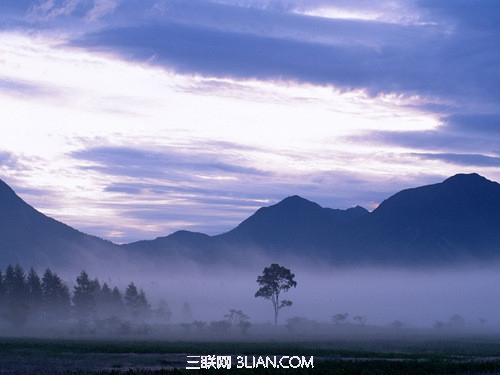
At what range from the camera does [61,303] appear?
447 feet

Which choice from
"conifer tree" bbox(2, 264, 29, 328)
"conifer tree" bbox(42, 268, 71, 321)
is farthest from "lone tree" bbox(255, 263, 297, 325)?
"conifer tree" bbox(2, 264, 29, 328)

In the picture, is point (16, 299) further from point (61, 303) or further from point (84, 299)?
point (84, 299)

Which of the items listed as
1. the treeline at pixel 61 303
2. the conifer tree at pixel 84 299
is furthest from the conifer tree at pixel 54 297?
the conifer tree at pixel 84 299

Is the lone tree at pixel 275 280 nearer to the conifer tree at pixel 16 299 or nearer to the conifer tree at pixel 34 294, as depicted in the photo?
the conifer tree at pixel 34 294

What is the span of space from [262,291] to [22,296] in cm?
5772

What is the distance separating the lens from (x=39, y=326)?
13038 cm

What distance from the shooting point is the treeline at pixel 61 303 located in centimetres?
12106

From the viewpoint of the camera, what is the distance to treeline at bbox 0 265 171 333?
121062mm

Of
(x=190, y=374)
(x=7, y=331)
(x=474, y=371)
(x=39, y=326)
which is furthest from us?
(x=39, y=326)

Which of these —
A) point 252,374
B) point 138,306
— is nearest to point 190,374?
point 252,374

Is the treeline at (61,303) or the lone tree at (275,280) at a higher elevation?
the lone tree at (275,280)

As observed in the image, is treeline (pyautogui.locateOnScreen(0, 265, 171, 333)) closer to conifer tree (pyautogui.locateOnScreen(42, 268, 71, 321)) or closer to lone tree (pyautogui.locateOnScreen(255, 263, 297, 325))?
conifer tree (pyautogui.locateOnScreen(42, 268, 71, 321))

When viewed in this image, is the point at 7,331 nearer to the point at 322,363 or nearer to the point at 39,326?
the point at 39,326

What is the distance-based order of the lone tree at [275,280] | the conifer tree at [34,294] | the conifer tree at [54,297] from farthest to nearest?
1. the lone tree at [275,280]
2. the conifer tree at [54,297]
3. the conifer tree at [34,294]
